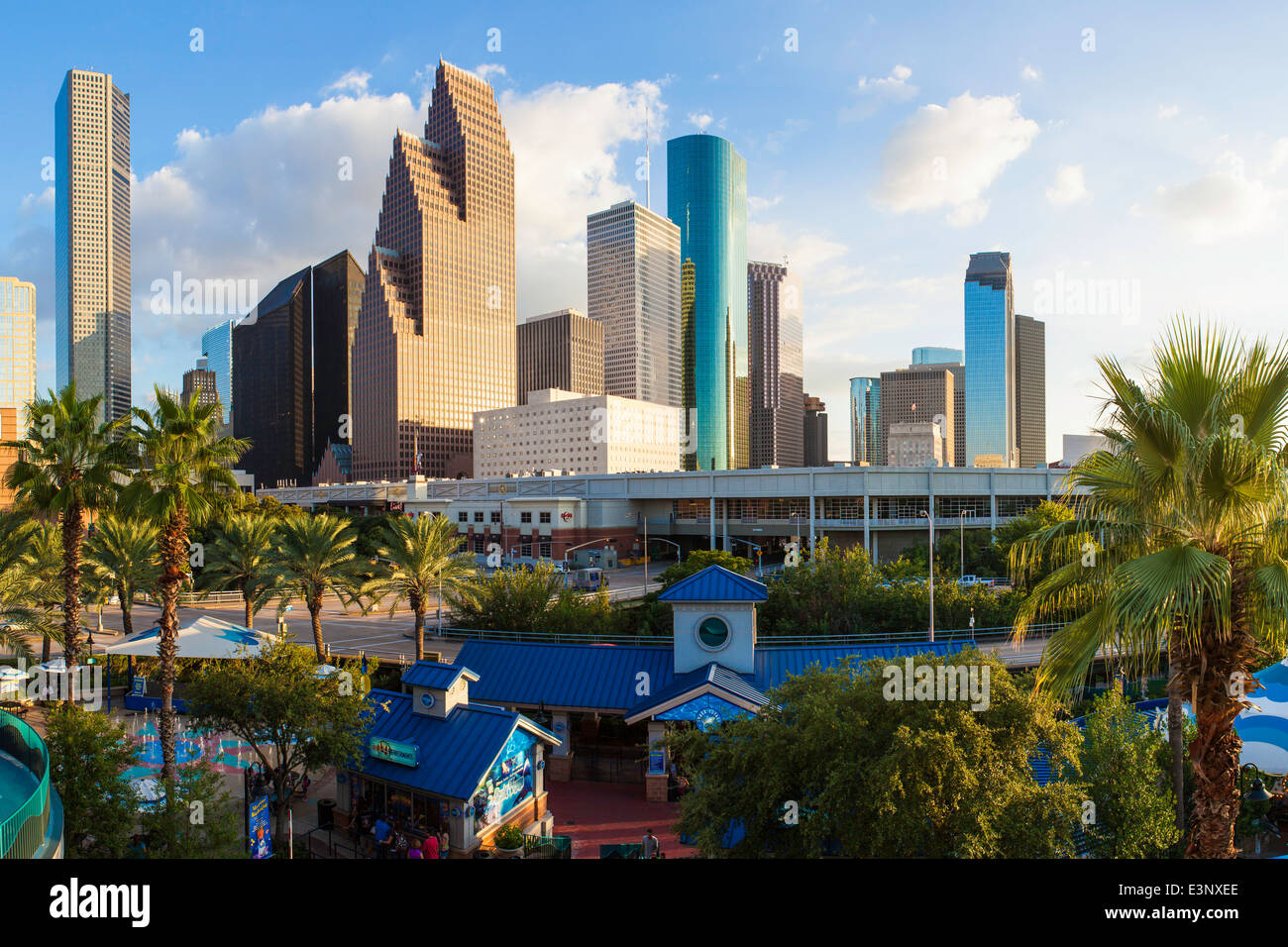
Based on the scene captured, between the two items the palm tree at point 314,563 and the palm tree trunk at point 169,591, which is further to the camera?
the palm tree at point 314,563

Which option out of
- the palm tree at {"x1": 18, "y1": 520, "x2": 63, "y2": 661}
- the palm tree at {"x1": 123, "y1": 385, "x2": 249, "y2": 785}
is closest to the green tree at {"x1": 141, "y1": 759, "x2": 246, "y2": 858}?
the palm tree at {"x1": 123, "y1": 385, "x2": 249, "y2": 785}

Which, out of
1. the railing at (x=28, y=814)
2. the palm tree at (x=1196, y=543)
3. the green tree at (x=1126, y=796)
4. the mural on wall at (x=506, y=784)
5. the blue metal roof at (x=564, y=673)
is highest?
the palm tree at (x=1196, y=543)

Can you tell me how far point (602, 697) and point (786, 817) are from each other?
12.9 meters

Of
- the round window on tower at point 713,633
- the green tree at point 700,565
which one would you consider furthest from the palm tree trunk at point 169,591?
the green tree at point 700,565

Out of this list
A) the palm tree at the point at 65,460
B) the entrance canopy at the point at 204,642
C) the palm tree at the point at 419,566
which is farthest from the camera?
the palm tree at the point at 419,566

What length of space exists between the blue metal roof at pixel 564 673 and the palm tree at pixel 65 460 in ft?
37.5

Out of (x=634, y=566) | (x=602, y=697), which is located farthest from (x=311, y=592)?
(x=634, y=566)

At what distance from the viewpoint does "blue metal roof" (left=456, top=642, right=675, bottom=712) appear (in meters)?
23.4

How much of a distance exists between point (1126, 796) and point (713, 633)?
12640 mm

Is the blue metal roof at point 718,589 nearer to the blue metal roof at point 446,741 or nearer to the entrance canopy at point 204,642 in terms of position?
the blue metal roof at point 446,741

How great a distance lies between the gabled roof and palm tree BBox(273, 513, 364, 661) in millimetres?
16211

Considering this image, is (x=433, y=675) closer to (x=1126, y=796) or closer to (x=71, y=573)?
(x=71, y=573)

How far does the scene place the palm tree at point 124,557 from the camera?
36.4m
